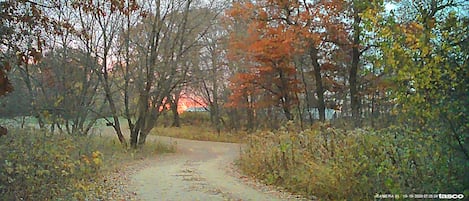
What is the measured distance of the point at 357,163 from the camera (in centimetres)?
776

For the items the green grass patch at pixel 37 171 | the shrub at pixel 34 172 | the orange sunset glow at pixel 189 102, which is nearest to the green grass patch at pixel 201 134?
the orange sunset glow at pixel 189 102

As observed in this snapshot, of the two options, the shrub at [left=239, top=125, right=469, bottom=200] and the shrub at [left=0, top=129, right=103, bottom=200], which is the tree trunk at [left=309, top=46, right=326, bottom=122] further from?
the shrub at [left=0, top=129, right=103, bottom=200]

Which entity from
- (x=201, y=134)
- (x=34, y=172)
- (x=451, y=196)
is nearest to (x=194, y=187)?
(x=34, y=172)

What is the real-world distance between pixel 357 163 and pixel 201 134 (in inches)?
1127

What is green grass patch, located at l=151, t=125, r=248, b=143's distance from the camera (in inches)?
1309

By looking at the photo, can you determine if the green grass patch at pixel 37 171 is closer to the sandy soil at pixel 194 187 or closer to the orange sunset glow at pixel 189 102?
the sandy soil at pixel 194 187

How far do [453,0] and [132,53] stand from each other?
58.4 ft

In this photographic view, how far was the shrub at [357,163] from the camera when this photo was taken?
5.28m

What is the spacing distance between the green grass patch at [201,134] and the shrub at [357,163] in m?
18.3

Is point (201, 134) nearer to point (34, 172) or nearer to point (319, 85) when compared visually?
point (319, 85)

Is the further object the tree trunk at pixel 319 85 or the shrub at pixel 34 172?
the tree trunk at pixel 319 85

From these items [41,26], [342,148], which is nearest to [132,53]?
[41,26]

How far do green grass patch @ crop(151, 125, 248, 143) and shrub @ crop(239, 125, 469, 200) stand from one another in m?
18.3

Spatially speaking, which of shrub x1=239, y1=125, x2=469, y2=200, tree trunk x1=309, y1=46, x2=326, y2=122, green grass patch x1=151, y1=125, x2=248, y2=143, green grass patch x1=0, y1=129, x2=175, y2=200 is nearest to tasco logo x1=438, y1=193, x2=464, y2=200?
shrub x1=239, y1=125, x2=469, y2=200
